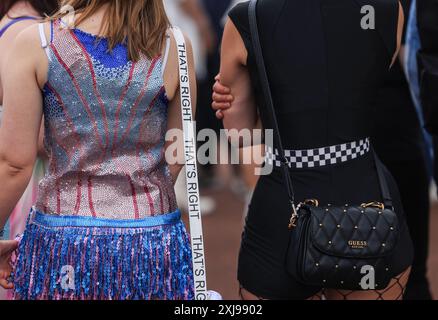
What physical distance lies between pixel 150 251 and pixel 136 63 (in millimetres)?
543

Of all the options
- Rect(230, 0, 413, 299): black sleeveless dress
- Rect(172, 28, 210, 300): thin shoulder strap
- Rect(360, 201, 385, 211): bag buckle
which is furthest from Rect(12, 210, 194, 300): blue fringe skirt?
Rect(360, 201, 385, 211): bag buckle

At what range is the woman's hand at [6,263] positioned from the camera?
279cm

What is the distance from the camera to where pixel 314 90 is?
113 inches

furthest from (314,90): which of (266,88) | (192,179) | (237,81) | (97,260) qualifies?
(97,260)

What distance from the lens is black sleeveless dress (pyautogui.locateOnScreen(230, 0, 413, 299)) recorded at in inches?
113

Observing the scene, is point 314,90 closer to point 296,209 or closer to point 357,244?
point 296,209

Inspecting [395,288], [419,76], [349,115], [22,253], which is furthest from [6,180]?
[419,76]

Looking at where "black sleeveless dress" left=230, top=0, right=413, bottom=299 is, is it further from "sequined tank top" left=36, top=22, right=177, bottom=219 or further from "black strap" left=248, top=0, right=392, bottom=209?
"sequined tank top" left=36, top=22, right=177, bottom=219

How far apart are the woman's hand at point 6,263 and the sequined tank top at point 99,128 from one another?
6.2 inches

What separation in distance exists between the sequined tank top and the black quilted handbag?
1.37ft

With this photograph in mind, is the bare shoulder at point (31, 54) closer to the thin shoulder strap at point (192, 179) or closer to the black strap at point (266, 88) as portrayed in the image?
the thin shoulder strap at point (192, 179)

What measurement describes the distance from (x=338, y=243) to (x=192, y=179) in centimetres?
49

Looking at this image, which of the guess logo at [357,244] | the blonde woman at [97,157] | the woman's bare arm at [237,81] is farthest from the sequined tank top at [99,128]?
the guess logo at [357,244]
